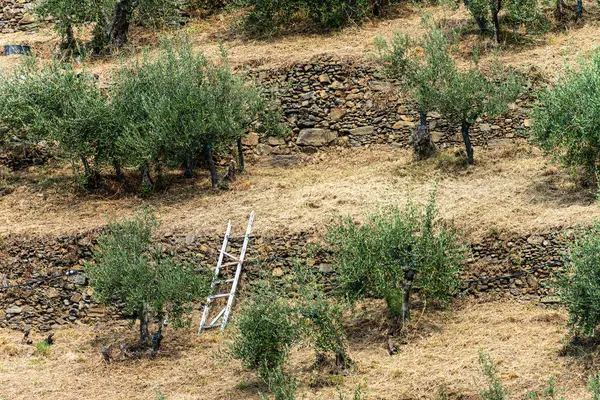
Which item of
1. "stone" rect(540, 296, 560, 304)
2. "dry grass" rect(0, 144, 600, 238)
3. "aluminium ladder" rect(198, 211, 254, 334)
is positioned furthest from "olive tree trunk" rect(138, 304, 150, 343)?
"stone" rect(540, 296, 560, 304)

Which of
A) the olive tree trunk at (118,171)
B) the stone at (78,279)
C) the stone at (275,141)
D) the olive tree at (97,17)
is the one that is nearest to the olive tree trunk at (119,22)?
the olive tree at (97,17)

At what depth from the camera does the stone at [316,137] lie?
1200 inches

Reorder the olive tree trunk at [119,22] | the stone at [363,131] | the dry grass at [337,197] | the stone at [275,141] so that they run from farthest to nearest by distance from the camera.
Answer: the olive tree trunk at [119,22], the stone at [275,141], the stone at [363,131], the dry grass at [337,197]

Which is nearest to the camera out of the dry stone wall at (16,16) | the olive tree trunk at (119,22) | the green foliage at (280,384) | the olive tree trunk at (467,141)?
the green foliage at (280,384)

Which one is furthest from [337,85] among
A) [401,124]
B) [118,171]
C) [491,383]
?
[491,383]

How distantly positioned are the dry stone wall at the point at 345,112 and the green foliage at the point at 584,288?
1017 centimetres

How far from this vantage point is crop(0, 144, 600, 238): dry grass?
23750mm

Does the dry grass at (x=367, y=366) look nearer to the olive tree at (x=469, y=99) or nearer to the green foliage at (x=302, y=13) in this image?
the olive tree at (x=469, y=99)

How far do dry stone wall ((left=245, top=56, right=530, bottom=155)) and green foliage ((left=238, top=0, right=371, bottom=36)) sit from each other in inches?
141

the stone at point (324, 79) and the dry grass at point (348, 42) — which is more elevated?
the dry grass at point (348, 42)

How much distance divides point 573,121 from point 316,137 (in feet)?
28.4

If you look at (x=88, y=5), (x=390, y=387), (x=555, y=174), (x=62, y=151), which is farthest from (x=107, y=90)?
(x=390, y=387)

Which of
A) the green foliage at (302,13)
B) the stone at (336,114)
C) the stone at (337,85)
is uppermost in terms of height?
the green foliage at (302,13)

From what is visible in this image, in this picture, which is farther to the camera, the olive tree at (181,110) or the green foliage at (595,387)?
the olive tree at (181,110)
